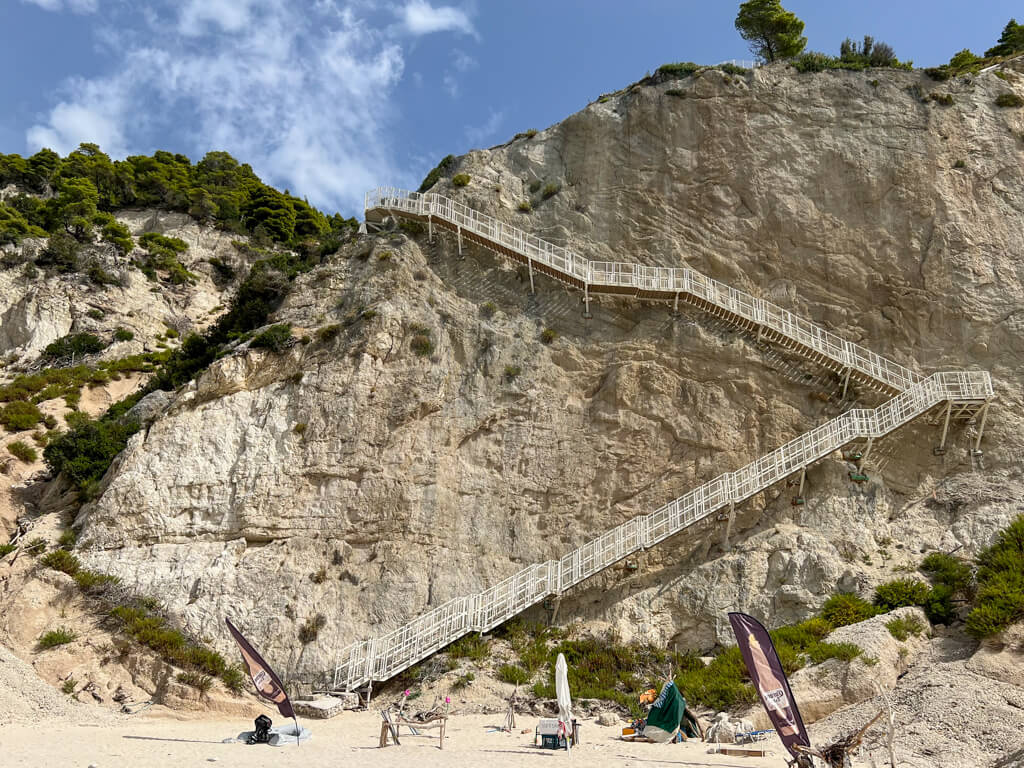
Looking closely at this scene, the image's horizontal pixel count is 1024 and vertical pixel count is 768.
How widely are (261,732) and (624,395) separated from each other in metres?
12.4

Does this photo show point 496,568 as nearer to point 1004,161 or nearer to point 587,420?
point 587,420

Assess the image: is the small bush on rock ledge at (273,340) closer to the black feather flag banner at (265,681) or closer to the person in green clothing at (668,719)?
the black feather flag banner at (265,681)

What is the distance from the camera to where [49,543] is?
1892cm

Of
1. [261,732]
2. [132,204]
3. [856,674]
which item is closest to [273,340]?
[261,732]

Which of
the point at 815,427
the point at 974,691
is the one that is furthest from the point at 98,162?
the point at 974,691

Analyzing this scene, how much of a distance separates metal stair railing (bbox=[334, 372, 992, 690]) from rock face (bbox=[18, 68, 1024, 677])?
586 mm

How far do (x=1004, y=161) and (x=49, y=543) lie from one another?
29.1m

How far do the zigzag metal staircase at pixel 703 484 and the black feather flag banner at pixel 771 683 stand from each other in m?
8.21

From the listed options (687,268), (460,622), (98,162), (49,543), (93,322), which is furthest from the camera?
(98,162)

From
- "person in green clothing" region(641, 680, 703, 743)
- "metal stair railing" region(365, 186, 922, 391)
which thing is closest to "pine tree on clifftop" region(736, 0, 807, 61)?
"metal stair railing" region(365, 186, 922, 391)

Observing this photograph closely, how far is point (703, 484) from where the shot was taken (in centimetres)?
1992

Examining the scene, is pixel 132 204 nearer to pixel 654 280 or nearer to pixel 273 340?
pixel 273 340

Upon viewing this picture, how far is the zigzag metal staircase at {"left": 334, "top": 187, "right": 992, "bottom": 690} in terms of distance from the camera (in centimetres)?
1733

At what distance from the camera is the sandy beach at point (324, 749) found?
10.7 meters
